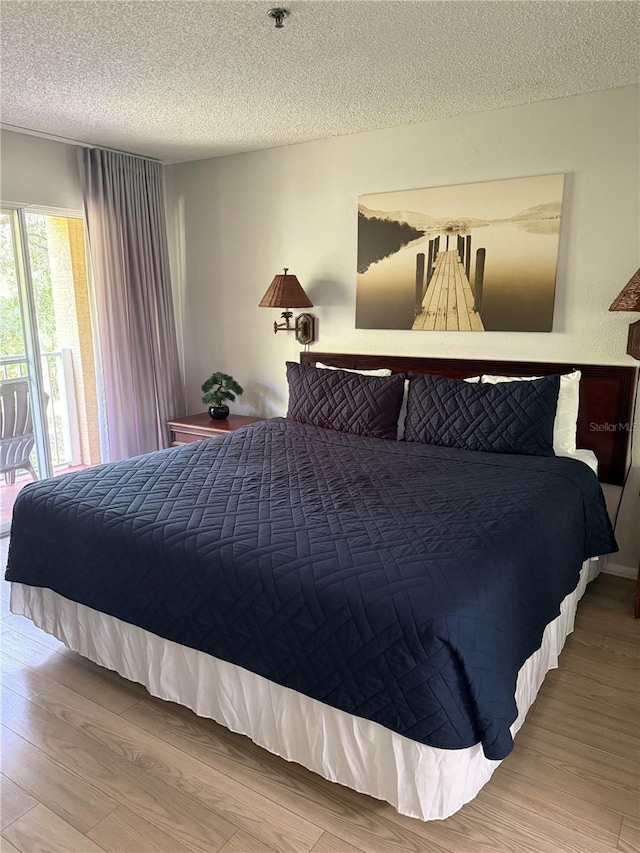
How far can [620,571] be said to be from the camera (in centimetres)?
312

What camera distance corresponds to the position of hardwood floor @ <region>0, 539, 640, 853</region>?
1.63 meters

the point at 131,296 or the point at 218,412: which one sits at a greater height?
the point at 131,296

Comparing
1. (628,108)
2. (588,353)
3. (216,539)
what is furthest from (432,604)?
(628,108)

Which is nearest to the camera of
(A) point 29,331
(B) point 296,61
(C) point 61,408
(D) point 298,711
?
(D) point 298,711

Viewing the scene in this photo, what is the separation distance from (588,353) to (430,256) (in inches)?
40.8

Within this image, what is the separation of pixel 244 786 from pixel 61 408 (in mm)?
3573

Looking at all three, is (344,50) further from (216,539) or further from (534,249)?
(216,539)

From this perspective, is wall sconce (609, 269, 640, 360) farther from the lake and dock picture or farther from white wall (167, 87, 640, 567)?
the lake and dock picture

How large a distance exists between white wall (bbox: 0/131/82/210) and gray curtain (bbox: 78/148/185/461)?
0.09m

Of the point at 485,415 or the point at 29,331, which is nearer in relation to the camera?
the point at 485,415

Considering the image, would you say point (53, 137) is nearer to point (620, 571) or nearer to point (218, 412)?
point (218, 412)

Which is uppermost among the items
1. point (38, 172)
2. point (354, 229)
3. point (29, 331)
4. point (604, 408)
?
point (38, 172)

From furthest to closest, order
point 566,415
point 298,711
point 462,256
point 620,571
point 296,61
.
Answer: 1. point 462,256
2. point 620,571
3. point 566,415
4. point 296,61
5. point 298,711

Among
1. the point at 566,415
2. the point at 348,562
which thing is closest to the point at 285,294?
the point at 566,415
